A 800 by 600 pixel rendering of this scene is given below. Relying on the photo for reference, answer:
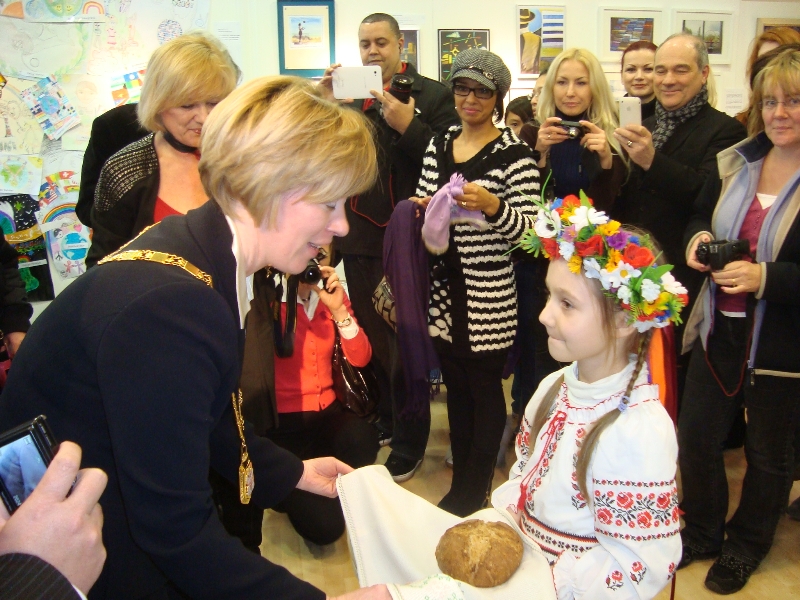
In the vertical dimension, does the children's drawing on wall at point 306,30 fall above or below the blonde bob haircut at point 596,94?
above

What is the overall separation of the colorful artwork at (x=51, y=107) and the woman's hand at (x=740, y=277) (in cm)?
348

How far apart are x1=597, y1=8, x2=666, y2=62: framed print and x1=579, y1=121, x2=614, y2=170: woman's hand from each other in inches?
79.1

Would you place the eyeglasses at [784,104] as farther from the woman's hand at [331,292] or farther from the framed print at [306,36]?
the framed print at [306,36]

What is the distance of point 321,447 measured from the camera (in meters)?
2.39

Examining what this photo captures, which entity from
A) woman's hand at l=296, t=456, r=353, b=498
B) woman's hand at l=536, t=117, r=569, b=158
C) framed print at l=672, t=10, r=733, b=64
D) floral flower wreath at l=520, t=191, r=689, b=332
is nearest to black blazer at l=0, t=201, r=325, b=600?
woman's hand at l=296, t=456, r=353, b=498

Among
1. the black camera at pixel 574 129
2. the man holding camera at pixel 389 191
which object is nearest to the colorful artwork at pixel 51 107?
the man holding camera at pixel 389 191

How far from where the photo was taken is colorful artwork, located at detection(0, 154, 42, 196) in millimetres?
3688

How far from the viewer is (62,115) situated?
12.2 ft

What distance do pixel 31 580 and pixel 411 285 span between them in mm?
1705

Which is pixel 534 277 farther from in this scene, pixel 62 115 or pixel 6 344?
pixel 62 115

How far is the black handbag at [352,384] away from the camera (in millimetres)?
2381

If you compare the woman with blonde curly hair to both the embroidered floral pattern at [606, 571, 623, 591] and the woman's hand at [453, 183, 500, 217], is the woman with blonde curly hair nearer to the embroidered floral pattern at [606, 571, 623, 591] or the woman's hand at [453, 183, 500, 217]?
the woman's hand at [453, 183, 500, 217]

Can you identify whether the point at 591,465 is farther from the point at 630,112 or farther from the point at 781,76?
the point at 630,112

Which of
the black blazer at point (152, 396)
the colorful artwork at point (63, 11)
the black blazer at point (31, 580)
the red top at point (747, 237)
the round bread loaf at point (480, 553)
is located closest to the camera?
the black blazer at point (31, 580)
